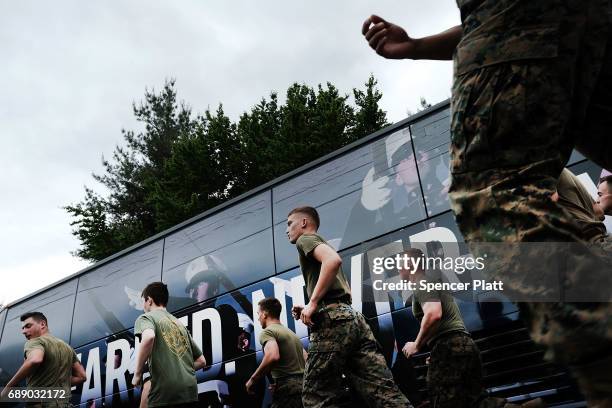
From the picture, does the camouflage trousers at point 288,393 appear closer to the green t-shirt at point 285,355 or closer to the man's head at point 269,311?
the green t-shirt at point 285,355

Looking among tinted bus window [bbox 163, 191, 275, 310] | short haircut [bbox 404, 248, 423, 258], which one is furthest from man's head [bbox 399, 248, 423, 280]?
tinted bus window [bbox 163, 191, 275, 310]

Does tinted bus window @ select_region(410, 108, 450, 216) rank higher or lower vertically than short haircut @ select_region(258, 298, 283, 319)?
higher

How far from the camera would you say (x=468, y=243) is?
3.31 ft

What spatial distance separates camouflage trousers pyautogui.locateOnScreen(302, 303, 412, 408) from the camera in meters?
A: 2.94

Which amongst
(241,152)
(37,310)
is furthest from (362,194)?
(241,152)

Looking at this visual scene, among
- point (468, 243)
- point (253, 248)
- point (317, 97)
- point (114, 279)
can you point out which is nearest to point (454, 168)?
point (468, 243)

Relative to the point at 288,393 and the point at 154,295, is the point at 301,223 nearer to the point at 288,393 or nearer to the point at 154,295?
the point at 154,295

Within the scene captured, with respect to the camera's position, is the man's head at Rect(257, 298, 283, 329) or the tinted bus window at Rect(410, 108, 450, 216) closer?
the tinted bus window at Rect(410, 108, 450, 216)

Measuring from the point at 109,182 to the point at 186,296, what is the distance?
51.7 ft

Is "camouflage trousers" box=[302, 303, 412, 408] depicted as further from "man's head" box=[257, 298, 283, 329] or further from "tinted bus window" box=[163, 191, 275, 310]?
"tinted bus window" box=[163, 191, 275, 310]

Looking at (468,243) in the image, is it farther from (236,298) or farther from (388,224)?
(236,298)

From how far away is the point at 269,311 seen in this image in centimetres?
441

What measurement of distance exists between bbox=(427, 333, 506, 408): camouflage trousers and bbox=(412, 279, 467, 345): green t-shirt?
4cm

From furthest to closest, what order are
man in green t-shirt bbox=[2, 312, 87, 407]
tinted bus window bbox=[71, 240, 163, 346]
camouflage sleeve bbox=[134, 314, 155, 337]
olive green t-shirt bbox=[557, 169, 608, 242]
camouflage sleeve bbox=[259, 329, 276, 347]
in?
tinted bus window bbox=[71, 240, 163, 346], man in green t-shirt bbox=[2, 312, 87, 407], camouflage sleeve bbox=[259, 329, 276, 347], camouflage sleeve bbox=[134, 314, 155, 337], olive green t-shirt bbox=[557, 169, 608, 242]
